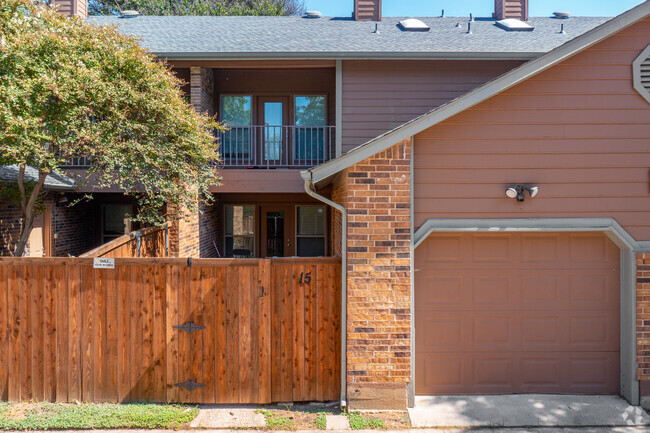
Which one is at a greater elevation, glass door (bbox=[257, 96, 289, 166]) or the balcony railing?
Answer: glass door (bbox=[257, 96, 289, 166])

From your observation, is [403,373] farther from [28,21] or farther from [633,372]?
[28,21]

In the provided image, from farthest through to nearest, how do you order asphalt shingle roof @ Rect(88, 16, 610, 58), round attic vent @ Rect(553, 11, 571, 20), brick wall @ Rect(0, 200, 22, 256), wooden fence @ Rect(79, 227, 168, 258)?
round attic vent @ Rect(553, 11, 571, 20) < asphalt shingle roof @ Rect(88, 16, 610, 58) < brick wall @ Rect(0, 200, 22, 256) < wooden fence @ Rect(79, 227, 168, 258)

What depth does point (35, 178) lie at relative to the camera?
7.27 meters

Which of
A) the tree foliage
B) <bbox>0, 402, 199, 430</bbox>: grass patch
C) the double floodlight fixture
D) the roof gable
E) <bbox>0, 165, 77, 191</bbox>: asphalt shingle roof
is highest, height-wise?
the tree foliage

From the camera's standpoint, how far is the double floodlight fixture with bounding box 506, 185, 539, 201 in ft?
15.2

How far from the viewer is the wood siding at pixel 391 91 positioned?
825 cm

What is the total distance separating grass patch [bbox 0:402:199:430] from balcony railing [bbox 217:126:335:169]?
19.3ft

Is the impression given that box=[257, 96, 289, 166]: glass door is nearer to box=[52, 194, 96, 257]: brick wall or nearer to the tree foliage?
box=[52, 194, 96, 257]: brick wall

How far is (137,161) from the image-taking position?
18.7 feet

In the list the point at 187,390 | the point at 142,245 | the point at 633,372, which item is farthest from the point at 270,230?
the point at 633,372

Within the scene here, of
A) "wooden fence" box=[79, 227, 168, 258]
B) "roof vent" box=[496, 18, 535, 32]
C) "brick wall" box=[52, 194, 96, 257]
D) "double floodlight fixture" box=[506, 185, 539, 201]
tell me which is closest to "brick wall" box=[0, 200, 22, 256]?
"brick wall" box=[52, 194, 96, 257]

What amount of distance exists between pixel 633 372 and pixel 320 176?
14.6 feet

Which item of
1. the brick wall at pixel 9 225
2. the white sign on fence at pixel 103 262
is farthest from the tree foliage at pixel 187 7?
the white sign on fence at pixel 103 262

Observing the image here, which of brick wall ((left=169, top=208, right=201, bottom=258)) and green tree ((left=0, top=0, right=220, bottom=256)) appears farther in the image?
brick wall ((left=169, top=208, right=201, bottom=258))
